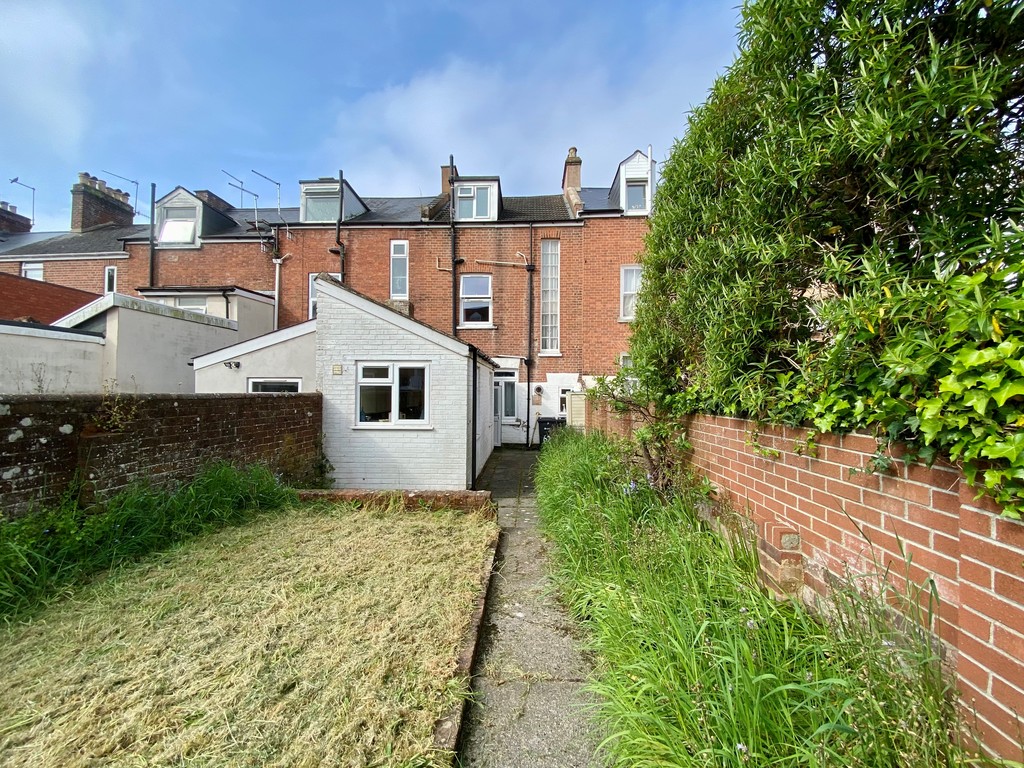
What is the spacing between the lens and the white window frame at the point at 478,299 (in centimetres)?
1487

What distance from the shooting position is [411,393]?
8.20m

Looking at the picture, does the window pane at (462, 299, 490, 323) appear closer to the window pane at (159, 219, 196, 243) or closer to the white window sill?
the white window sill

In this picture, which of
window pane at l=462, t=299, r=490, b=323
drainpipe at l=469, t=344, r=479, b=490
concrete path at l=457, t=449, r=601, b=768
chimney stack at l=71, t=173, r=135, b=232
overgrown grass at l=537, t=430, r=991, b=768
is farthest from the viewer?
chimney stack at l=71, t=173, r=135, b=232

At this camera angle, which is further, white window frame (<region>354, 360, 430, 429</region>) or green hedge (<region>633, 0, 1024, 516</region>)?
white window frame (<region>354, 360, 430, 429</region>)

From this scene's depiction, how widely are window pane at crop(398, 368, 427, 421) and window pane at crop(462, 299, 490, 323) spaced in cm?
709

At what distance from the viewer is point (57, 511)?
3592 mm

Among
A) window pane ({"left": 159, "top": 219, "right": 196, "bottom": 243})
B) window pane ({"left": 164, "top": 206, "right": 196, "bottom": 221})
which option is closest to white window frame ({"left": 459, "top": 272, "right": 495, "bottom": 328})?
window pane ({"left": 159, "top": 219, "right": 196, "bottom": 243})

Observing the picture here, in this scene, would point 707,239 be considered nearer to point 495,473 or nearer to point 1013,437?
point 1013,437

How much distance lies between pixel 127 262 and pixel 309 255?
7497 mm

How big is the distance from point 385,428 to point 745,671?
7.12 m

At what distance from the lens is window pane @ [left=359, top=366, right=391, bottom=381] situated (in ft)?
26.5

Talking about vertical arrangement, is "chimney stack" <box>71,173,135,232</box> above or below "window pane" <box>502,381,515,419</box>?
above

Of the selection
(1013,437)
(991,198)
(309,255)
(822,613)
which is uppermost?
(309,255)

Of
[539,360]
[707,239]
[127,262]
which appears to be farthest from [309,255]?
[707,239]
